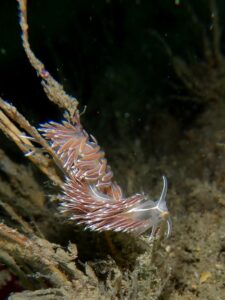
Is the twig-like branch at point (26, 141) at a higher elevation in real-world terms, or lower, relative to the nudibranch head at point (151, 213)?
higher

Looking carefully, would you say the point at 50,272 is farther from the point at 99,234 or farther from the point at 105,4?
the point at 105,4

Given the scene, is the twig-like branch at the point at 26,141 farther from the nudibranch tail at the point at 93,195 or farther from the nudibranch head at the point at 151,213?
the nudibranch head at the point at 151,213

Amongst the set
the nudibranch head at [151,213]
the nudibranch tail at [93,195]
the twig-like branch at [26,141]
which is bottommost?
the nudibranch head at [151,213]

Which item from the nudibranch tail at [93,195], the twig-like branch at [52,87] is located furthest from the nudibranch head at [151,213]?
the twig-like branch at [52,87]

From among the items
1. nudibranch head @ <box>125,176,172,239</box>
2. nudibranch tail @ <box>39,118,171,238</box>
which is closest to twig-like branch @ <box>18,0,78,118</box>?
nudibranch tail @ <box>39,118,171,238</box>

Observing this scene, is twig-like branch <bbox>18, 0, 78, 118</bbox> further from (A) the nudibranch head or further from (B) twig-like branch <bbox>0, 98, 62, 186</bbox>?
(A) the nudibranch head

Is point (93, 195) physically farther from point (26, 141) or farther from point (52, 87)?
point (52, 87)

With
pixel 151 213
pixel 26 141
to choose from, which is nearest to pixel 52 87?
pixel 26 141

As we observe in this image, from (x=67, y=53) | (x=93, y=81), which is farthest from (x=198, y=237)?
(x=67, y=53)
